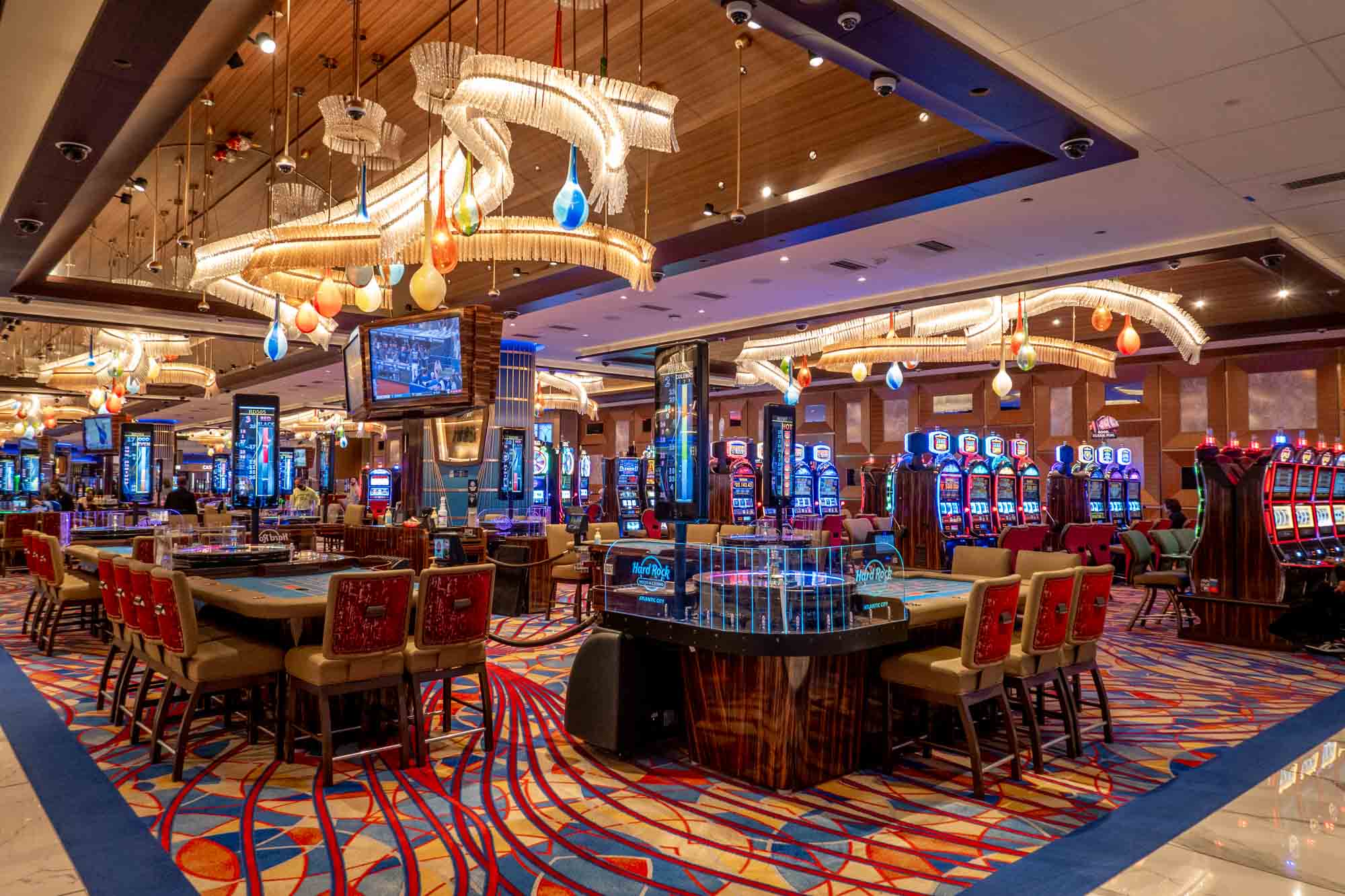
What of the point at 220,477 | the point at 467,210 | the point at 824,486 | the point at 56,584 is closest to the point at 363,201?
the point at 467,210

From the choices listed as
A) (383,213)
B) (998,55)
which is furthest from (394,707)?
(998,55)

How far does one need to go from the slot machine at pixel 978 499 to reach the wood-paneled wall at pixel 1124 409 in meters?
4.71

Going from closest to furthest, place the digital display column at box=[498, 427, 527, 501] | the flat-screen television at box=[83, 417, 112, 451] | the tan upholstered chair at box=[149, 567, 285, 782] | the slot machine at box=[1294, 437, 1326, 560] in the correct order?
the tan upholstered chair at box=[149, 567, 285, 782]
the slot machine at box=[1294, 437, 1326, 560]
the digital display column at box=[498, 427, 527, 501]
the flat-screen television at box=[83, 417, 112, 451]

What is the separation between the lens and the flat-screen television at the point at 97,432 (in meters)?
15.6

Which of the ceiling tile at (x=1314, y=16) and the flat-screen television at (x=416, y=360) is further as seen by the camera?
the flat-screen television at (x=416, y=360)

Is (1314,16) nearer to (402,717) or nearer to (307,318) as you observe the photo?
(402,717)

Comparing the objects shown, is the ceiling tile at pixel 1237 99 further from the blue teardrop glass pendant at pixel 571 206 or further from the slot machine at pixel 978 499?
the slot machine at pixel 978 499

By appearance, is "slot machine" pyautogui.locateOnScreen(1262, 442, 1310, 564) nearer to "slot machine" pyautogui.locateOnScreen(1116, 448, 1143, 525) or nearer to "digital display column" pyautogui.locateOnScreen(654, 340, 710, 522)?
"digital display column" pyautogui.locateOnScreen(654, 340, 710, 522)

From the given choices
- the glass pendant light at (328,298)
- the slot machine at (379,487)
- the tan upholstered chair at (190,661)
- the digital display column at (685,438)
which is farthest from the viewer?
the slot machine at (379,487)

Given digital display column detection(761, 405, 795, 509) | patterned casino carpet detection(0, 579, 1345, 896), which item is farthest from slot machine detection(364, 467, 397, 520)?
patterned casino carpet detection(0, 579, 1345, 896)

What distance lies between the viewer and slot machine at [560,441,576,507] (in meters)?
18.7

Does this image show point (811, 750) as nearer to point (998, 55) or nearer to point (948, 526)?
point (998, 55)

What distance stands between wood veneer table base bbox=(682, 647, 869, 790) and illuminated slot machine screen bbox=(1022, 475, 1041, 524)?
30.2 feet

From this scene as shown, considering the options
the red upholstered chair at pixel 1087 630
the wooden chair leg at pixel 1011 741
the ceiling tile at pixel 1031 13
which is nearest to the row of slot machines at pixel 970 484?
the red upholstered chair at pixel 1087 630
